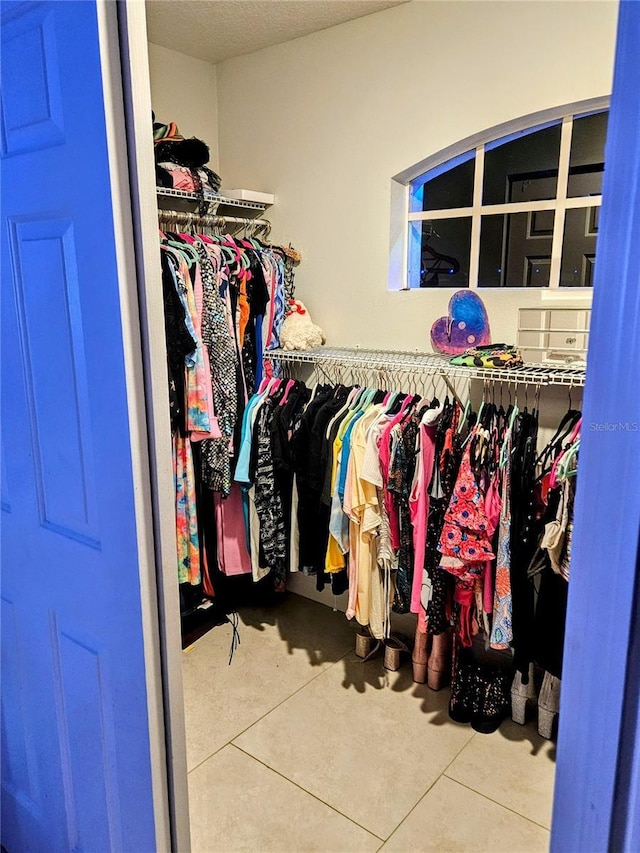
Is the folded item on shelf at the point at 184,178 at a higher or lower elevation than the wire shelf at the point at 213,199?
higher

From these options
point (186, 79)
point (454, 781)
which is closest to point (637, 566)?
point (454, 781)

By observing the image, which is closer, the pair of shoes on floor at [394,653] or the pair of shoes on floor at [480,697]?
the pair of shoes on floor at [480,697]

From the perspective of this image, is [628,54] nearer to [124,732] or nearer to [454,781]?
[124,732]

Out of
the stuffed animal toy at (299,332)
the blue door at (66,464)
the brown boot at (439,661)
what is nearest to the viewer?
the blue door at (66,464)

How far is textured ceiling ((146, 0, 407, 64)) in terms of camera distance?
238 cm

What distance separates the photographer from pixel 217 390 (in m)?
2.57

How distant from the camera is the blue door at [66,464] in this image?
3.28 ft

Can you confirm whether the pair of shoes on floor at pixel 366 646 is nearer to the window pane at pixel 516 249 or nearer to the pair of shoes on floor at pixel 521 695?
the pair of shoes on floor at pixel 521 695

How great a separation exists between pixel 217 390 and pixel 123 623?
1513mm

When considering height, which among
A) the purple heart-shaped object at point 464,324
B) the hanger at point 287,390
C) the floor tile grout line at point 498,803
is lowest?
the floor tile grout line at point 498,803

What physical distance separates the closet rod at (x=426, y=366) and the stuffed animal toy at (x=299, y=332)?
5cm

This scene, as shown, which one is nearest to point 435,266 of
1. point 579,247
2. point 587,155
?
point 579,247

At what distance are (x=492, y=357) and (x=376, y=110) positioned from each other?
119 centimetres

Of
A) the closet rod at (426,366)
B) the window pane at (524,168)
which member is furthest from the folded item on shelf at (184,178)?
the window pane at (524,168)
